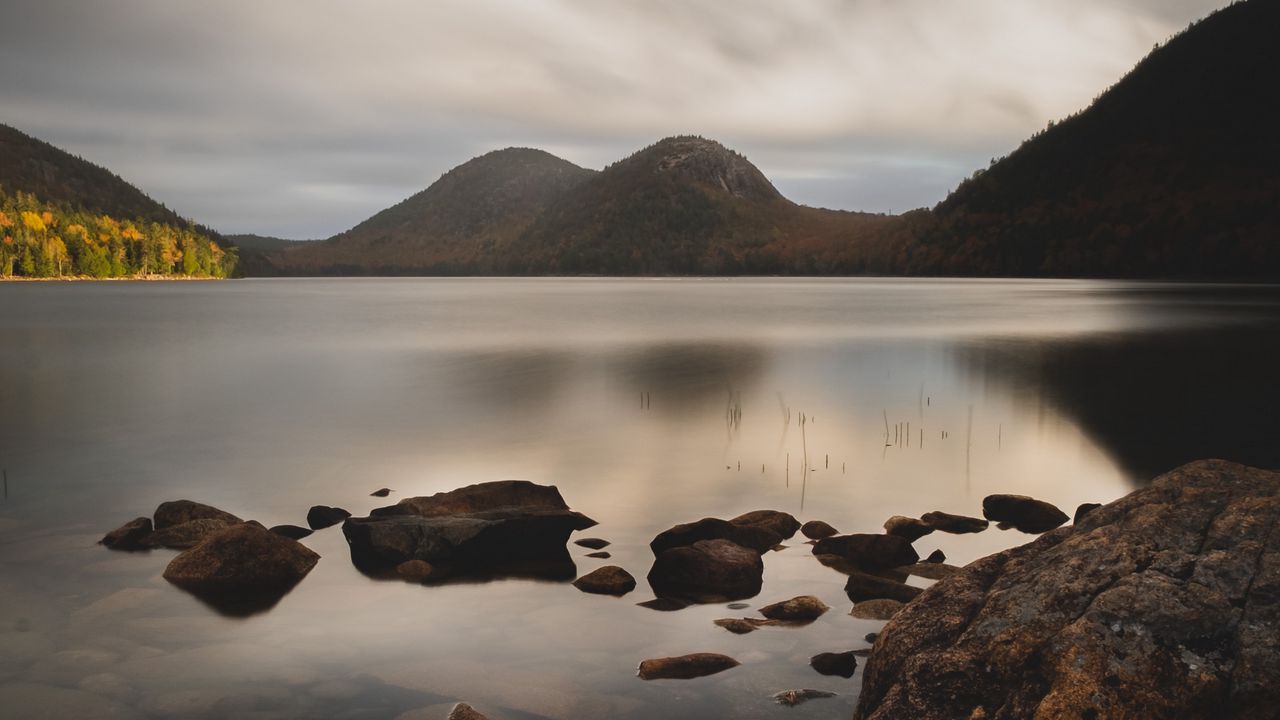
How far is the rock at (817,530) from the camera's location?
12.1m

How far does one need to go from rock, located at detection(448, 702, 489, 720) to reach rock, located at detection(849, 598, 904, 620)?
13.5 feet

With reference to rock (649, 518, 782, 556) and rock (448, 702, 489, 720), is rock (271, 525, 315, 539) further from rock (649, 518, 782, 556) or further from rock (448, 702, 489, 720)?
rock (448, 702, 489, 720)

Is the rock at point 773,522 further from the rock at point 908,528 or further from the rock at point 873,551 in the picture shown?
the rock at point 908,528

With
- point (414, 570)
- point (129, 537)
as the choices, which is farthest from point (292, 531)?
point (414, 570)

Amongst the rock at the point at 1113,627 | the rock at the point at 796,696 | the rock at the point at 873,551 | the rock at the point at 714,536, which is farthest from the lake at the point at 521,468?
the rock at the point at 1113,627

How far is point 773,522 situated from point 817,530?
0.63 m

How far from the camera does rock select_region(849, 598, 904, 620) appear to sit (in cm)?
888

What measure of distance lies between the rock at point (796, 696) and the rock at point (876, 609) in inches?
72.9

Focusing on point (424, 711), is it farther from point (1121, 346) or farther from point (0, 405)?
point (1121, 346)

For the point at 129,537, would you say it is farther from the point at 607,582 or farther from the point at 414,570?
the point at 607,582

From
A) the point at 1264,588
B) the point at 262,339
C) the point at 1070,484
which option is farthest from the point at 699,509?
the point at 262,339

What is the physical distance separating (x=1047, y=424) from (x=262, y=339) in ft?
154

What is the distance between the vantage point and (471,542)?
10805 mm

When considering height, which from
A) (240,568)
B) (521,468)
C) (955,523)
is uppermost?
(240,568)
